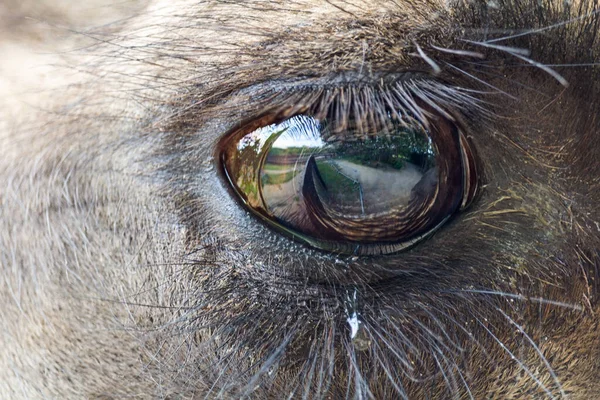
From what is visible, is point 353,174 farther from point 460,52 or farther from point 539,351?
point 539,351

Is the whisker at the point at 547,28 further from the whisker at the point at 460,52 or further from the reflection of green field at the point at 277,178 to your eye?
the reflection of green field at the point at 277,178

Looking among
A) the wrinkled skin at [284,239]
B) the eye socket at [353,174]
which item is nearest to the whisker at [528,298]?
the wrinkled skin at [284,239]

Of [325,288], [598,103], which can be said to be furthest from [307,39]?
[598,103]

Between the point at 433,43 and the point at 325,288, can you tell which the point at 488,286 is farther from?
the point at 433,43

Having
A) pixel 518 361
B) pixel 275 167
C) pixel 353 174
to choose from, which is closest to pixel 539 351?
pixel 518 361

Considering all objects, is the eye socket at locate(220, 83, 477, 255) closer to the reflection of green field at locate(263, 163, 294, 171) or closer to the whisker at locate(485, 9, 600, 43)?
the reflection of green field at locate(263, 163, 294, 171)

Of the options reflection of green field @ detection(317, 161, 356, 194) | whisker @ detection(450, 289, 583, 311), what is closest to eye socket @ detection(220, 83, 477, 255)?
reflection of green field @ detection(317, 161, 356, 194)
